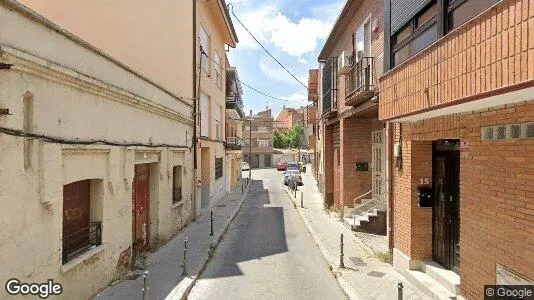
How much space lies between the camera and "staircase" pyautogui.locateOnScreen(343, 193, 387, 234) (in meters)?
13.0

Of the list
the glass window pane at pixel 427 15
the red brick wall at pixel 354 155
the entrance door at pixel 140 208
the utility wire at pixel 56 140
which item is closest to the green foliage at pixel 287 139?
the red brick wall at pixel 354 155

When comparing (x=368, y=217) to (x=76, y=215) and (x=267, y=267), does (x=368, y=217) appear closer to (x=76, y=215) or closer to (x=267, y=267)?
(x=267, y=267)

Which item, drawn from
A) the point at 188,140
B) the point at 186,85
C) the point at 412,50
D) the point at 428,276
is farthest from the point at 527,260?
the point at 186,85

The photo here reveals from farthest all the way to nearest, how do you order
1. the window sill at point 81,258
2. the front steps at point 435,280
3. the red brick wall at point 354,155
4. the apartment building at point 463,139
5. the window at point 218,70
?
1. the window at point 218,70
2. the red brick wall at point 354,155
3. the front steps at point 435,280
4. the window sill at point 81,258
5. the apartment building at point 463,139

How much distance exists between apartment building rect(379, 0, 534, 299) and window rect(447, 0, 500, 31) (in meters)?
0.02

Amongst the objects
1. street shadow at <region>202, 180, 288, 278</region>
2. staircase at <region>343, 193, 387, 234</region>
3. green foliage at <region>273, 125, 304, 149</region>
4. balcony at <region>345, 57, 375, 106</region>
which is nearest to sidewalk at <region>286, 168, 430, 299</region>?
staircase at <region>343, 193, 387, 234</region>

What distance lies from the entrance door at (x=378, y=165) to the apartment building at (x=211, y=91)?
A: 25.7ft

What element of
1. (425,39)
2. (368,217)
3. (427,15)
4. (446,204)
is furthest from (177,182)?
(427,15)

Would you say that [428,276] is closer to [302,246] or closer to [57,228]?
[302,246]

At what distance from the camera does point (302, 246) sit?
12117mm

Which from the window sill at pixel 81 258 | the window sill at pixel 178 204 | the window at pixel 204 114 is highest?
the window at pixel 204 114

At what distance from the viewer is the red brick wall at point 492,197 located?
5.00 m

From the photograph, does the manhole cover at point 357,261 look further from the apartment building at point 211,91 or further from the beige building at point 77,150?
the apartment building at point 211,91

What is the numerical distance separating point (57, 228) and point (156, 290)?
257cm
